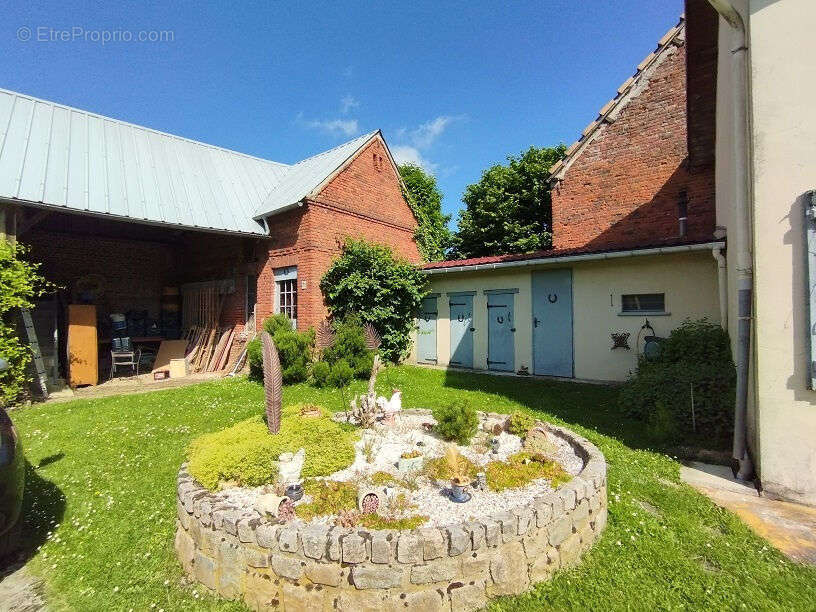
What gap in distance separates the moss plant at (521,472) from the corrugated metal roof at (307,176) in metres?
8.15

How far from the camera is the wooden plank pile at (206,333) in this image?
1116 cm

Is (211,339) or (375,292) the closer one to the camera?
(375,292)

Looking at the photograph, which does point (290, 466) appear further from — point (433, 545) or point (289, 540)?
point (433, 545)

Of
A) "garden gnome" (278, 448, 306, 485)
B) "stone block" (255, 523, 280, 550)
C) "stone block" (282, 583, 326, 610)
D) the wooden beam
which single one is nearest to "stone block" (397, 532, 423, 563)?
"stone block" (282, 583, 326, 610)

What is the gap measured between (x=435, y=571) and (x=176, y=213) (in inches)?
390

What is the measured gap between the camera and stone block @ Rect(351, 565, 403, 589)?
216 cm

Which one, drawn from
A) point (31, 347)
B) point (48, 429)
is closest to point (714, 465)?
point (48, 429)

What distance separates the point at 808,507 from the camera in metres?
3.25

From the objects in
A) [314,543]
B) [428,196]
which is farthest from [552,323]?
[428,196]

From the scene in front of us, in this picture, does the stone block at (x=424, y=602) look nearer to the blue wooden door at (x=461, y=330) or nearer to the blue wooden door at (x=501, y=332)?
the blue wooden door at (x=501, y=332)

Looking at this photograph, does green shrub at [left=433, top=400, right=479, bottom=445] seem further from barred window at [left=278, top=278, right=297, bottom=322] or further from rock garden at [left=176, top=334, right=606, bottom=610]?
barred window at [left=278, top=278, right=297, bottom=322]

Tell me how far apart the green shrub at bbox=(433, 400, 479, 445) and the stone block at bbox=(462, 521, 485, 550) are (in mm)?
1904

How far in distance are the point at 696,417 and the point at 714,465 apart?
2.49 ft

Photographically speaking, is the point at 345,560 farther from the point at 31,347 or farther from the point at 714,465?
the point at 31,347
